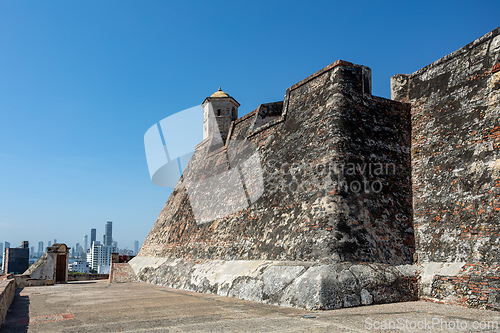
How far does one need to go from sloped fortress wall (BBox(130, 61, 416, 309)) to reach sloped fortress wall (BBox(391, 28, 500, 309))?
429 millimetres

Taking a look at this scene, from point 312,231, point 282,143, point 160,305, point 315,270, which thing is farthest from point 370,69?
point 160,305

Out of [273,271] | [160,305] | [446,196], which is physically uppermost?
[446,196]

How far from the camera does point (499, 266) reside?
6832 millimetres

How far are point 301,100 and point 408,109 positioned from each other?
10.00 feet

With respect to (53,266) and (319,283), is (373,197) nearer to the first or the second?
(319,283)

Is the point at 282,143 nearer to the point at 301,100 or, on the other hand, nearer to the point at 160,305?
the point at 301,100

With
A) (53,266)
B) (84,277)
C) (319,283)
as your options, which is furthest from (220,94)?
(319,283)

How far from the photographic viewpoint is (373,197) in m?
8.95

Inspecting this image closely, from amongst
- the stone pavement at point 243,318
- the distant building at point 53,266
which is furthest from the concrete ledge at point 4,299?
the distant building at point 53,266

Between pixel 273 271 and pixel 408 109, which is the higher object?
pixel 408 109

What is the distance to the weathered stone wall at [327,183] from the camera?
8.48 metres

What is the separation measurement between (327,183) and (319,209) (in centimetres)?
66

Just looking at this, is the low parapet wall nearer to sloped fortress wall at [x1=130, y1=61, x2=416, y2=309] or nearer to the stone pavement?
sloped fortress wall at [x1=130, y1=61, x2=416, y2=309]

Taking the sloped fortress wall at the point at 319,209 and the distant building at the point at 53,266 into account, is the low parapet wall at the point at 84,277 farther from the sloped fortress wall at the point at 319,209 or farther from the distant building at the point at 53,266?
the sloped fortress wall at the point at 319,209
